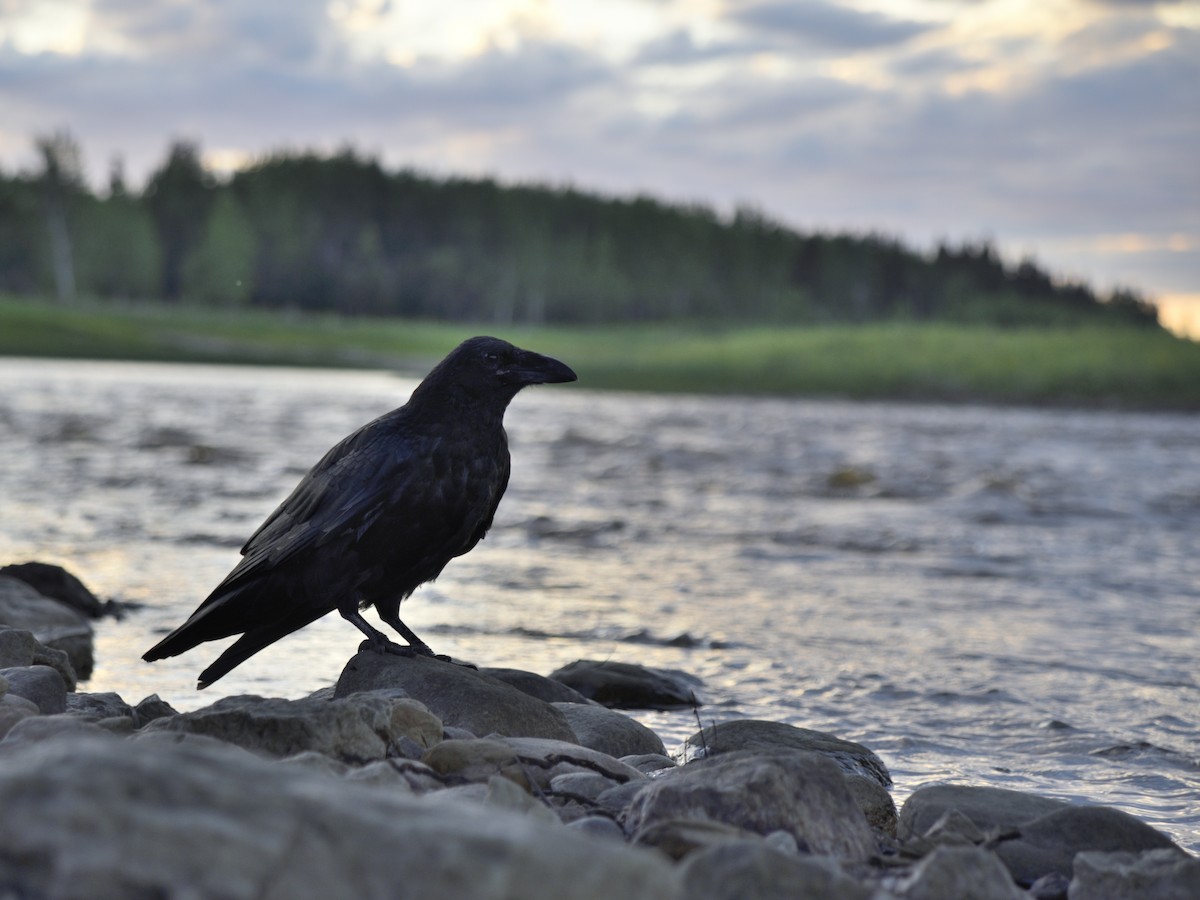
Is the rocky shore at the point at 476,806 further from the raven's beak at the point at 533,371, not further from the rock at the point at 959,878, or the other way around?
the raven's beak at the point at 533,371

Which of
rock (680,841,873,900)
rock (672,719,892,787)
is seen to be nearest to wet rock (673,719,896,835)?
rock (672,719,892,787)

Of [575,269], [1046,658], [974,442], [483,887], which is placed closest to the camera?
[483,887]

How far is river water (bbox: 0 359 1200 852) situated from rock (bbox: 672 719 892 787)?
18 cm

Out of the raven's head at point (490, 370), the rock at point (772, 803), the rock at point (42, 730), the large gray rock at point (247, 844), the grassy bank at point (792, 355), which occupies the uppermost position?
the grassy bank at point (792, 355)

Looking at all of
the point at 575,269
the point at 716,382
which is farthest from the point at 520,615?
the point at 575,269

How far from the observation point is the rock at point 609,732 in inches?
180

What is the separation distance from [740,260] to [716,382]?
76911 mm

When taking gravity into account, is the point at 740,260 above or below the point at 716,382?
above

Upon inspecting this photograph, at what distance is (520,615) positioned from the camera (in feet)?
24.4

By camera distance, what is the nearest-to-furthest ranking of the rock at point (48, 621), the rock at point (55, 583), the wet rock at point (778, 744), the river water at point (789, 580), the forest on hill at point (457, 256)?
1. the wet rock at point (778, 744)
2. the river water at point (789, 580)
3. the rock at point (48, 621)
4. the rock at point (55, 583)
5. the forest on hill at point (457, 256)

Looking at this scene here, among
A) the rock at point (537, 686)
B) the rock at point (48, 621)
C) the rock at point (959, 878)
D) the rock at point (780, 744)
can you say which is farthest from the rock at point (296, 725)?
the rock at point (48, 621)

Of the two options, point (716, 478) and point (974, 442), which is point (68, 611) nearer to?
point (716, 478)

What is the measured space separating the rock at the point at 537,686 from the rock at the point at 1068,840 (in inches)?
78.6

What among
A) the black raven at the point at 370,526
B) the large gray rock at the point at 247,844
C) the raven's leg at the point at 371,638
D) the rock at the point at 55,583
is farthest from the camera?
the rock at the point at 55,583
